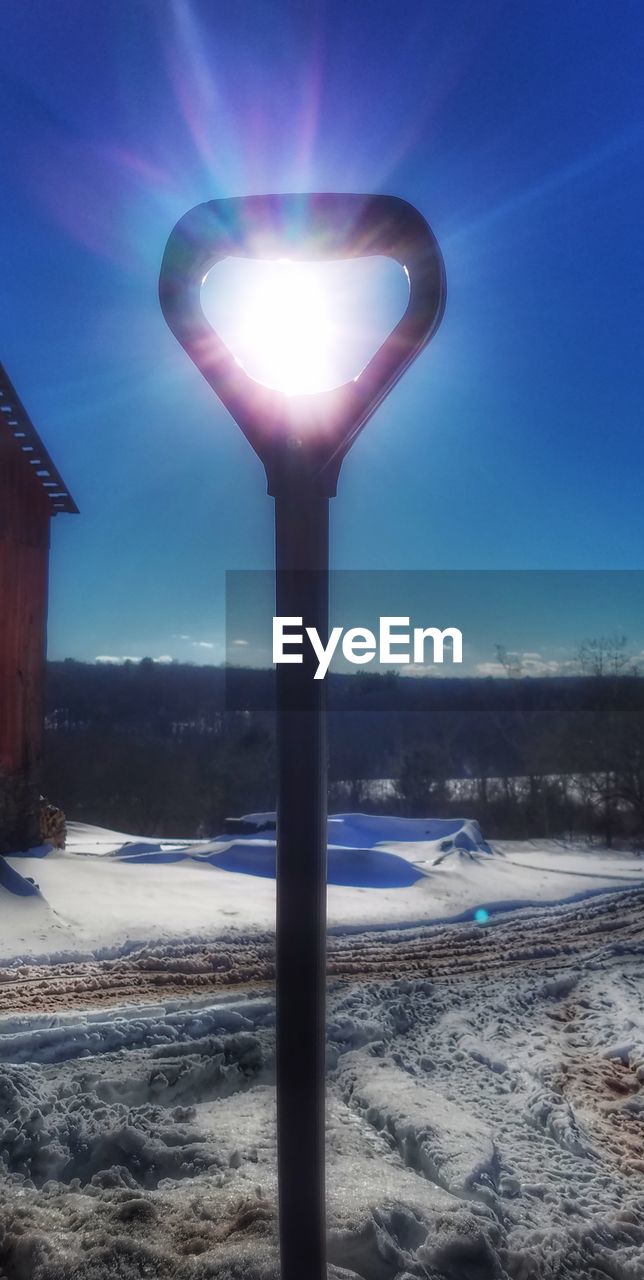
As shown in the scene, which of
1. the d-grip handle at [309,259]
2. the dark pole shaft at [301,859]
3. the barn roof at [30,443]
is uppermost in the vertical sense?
A: the barn roof at [30,443]

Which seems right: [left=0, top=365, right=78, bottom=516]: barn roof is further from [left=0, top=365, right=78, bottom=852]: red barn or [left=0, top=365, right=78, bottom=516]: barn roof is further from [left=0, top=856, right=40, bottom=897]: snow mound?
[left=0, top=856, right=40, bottom=897]: snow mound

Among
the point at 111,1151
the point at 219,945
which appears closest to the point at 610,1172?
the point at 111,1151

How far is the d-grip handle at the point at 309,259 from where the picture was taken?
24.9 inches

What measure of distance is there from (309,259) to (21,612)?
249 inches

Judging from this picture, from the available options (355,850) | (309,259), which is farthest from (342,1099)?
(355,850)

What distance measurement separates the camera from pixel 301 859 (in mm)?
637

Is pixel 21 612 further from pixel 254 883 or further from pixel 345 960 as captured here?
pixel 345 960

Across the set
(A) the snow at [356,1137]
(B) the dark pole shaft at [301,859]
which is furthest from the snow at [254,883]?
(B) the dark pole shaft at [301,859]

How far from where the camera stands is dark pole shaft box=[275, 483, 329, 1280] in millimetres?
635

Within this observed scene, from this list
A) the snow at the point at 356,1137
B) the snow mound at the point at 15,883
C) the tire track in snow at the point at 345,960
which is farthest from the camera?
the snow mound at the point at 15,883

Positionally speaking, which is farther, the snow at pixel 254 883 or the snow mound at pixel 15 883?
the snow mound at pixel 15 883

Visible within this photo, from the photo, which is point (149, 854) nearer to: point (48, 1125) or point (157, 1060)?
point (157, 1060)

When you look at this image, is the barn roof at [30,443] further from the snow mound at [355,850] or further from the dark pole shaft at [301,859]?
the dark pole shaft at [301,859]

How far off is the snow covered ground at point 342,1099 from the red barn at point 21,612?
1869 mm
